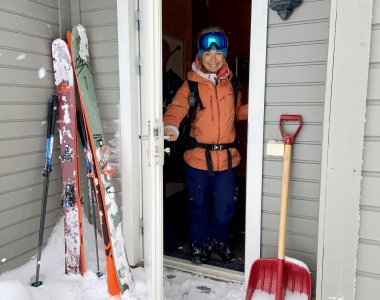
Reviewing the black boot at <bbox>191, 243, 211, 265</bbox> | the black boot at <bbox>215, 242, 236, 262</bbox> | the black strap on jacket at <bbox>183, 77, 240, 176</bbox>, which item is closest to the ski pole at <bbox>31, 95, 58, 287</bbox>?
the black strap on jacket at <bbox>183, 77, 240, 176</bbox>

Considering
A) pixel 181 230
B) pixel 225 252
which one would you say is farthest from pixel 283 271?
pixel 181 230

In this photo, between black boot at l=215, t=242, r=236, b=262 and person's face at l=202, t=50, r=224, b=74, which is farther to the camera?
black boot at l=215, t=242, r=236, b=262

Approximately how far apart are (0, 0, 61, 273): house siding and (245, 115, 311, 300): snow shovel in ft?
5.19

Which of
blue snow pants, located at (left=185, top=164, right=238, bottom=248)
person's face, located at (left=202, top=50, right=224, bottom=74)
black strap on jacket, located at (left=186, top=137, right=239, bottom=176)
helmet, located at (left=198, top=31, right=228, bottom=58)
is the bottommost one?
blue snow pants, located at (left=185, top=164, right=238, bottom=248)

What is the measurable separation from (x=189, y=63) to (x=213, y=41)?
213cm

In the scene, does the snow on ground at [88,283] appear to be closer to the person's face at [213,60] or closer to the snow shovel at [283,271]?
the snow shovel at [283,271]

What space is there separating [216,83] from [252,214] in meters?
0.98

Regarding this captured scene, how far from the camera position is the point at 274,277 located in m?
2.13

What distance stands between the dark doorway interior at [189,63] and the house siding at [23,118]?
3.70ft

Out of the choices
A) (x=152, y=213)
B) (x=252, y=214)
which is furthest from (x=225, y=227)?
(x=152, y=213)

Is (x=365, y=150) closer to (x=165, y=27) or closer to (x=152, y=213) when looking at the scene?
(x=152, y=213)

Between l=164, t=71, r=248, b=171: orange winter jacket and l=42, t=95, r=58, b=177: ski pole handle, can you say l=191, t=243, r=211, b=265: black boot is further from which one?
l=42, t=95, r=58, b=177: ski pole handle

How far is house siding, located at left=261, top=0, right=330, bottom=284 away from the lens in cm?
200

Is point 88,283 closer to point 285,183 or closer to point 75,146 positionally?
point 75,146
